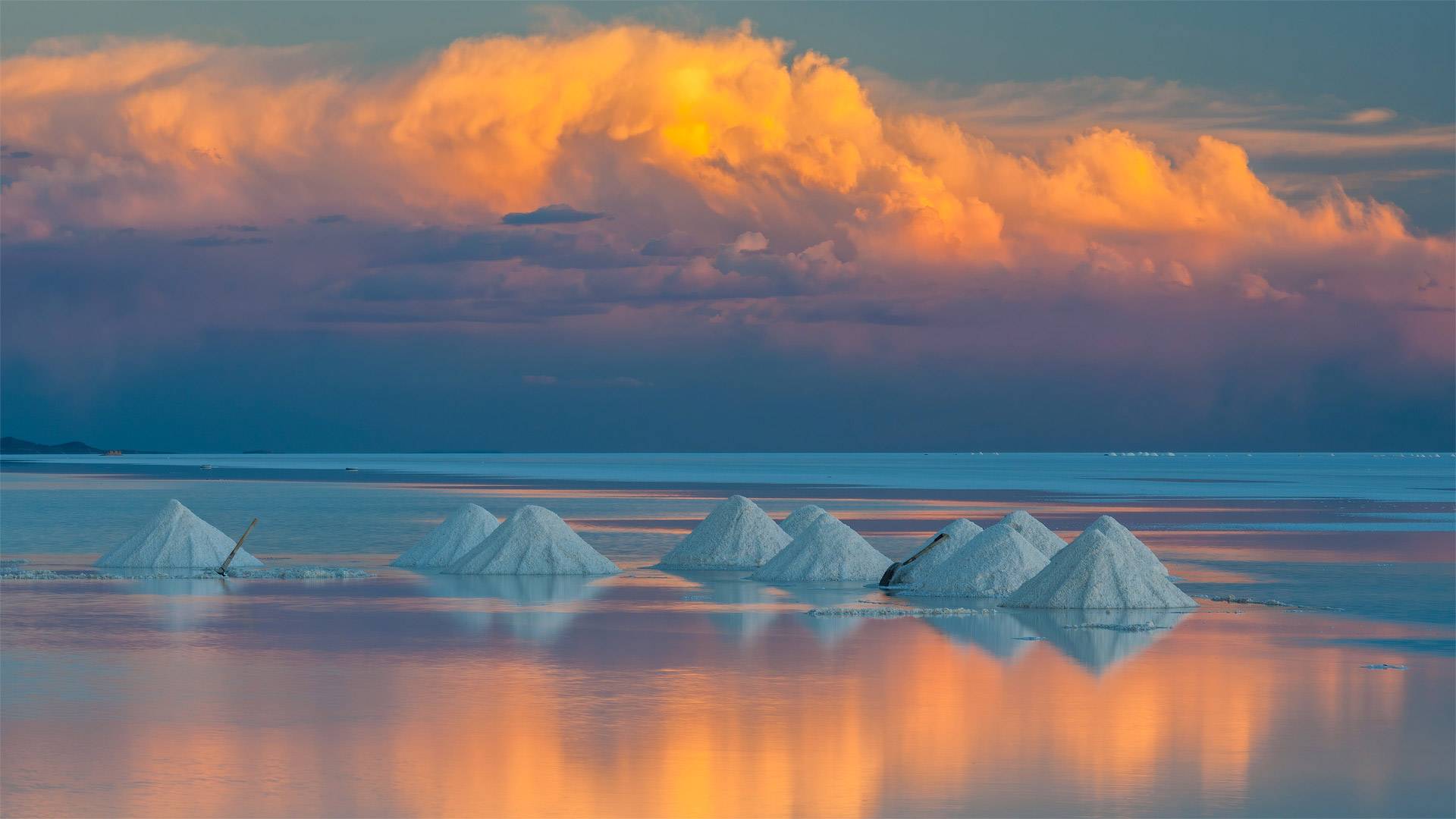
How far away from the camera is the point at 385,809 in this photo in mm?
12500

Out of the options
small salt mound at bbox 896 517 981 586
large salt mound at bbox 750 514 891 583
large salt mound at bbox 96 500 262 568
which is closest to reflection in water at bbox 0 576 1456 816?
small salt mound at bbox 896 517 981 586

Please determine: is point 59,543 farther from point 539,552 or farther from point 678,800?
point 678,800

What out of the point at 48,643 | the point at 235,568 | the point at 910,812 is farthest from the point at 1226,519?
the point at 910,812

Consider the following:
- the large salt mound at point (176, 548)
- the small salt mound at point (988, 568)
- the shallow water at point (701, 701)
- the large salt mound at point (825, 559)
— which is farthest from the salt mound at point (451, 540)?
the small salt mound at point (988, 568)

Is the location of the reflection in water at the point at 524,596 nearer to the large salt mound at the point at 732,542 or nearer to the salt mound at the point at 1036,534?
the large salt mound at the point at 732,542

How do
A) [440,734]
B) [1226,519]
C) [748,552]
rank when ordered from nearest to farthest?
[440,734]
[748,552]
[1226,519]

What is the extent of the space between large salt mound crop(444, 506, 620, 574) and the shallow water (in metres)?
0.95

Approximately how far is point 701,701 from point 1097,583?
10.7 meters

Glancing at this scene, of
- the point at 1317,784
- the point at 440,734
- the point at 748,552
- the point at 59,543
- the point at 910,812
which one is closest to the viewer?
the point at 910,812

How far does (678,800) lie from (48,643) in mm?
12709

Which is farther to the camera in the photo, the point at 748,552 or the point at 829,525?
the point at 748,552

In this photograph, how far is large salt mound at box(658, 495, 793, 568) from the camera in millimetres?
36438

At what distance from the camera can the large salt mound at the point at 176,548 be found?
3531 cm

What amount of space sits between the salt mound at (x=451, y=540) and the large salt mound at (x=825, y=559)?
6714 millimetres
